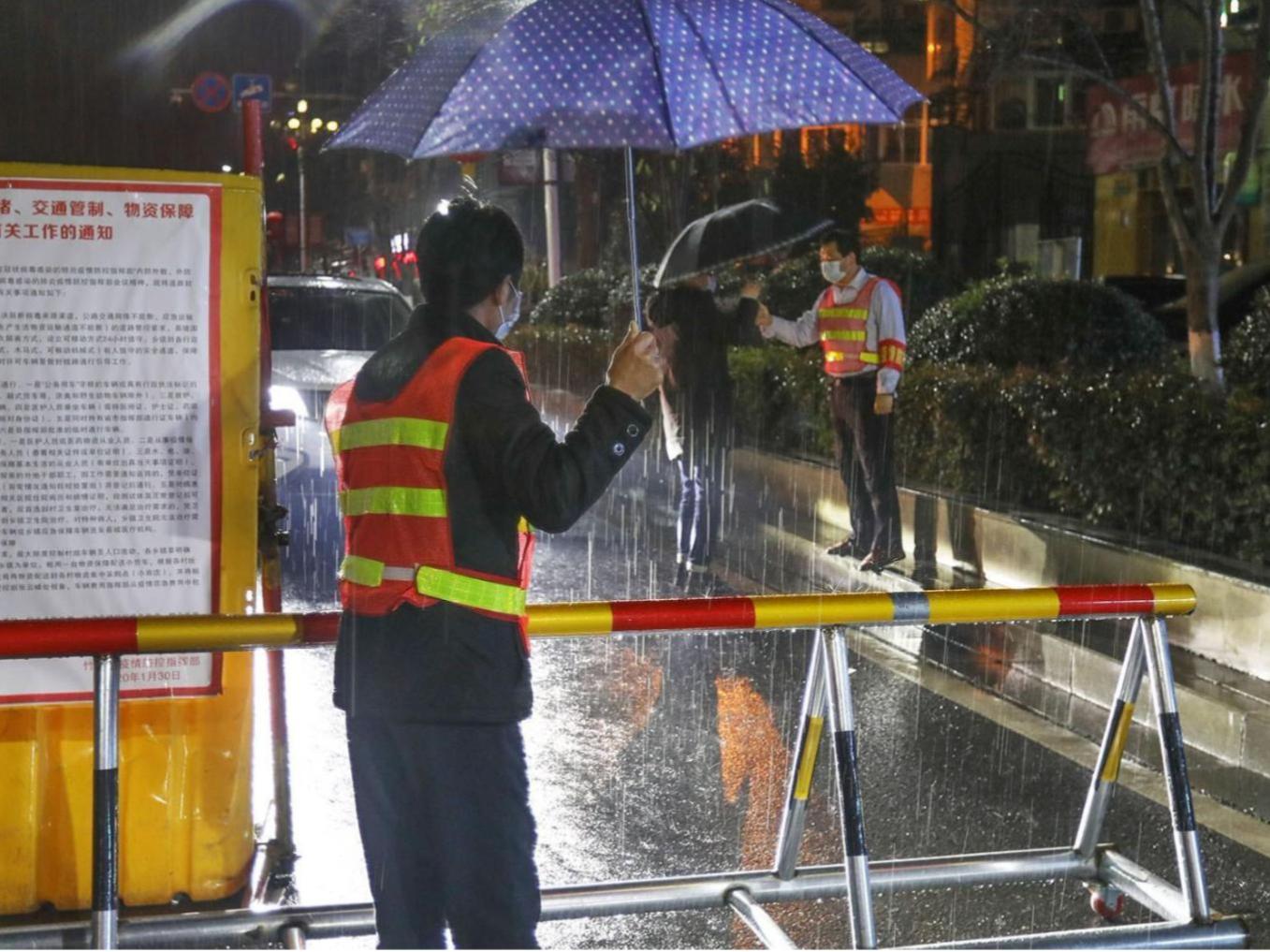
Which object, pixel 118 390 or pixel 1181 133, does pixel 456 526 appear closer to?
pixel 118 390

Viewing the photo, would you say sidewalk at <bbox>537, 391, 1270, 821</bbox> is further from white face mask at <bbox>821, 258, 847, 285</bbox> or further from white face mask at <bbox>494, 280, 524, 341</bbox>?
white face mask at <bbox>494, 280, 524, 341</bbox>

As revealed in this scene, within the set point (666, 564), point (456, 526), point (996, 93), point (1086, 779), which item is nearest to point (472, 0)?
point (666, 564)

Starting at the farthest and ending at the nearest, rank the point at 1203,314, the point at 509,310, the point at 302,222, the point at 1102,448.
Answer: the point at 302,222 < the point at 1203,314 < the point at 1102,448 < the point at 509,310

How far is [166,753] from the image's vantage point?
4836 mm

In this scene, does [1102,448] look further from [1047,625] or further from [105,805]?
[105,805]

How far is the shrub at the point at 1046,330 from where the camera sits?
1288 cm

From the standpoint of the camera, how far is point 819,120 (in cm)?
471

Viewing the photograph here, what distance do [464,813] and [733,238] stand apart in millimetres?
6855

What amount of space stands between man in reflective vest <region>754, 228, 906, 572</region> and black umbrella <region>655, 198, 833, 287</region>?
0.55 m

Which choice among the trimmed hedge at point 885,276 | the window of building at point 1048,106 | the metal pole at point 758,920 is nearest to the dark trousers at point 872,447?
the metal pole at point 758,920

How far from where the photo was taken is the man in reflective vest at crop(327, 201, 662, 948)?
3.29 m

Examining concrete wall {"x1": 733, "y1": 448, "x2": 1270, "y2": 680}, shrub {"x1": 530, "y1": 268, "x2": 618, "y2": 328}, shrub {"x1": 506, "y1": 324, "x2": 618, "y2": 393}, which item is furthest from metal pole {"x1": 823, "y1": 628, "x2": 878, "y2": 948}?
shrub {"x1": 530, "y1": 268, "x2": 618, "y2": 328}

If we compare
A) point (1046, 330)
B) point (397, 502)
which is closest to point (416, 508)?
point (397, 502)

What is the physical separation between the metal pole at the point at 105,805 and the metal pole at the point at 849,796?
Result: 175 centimetres
